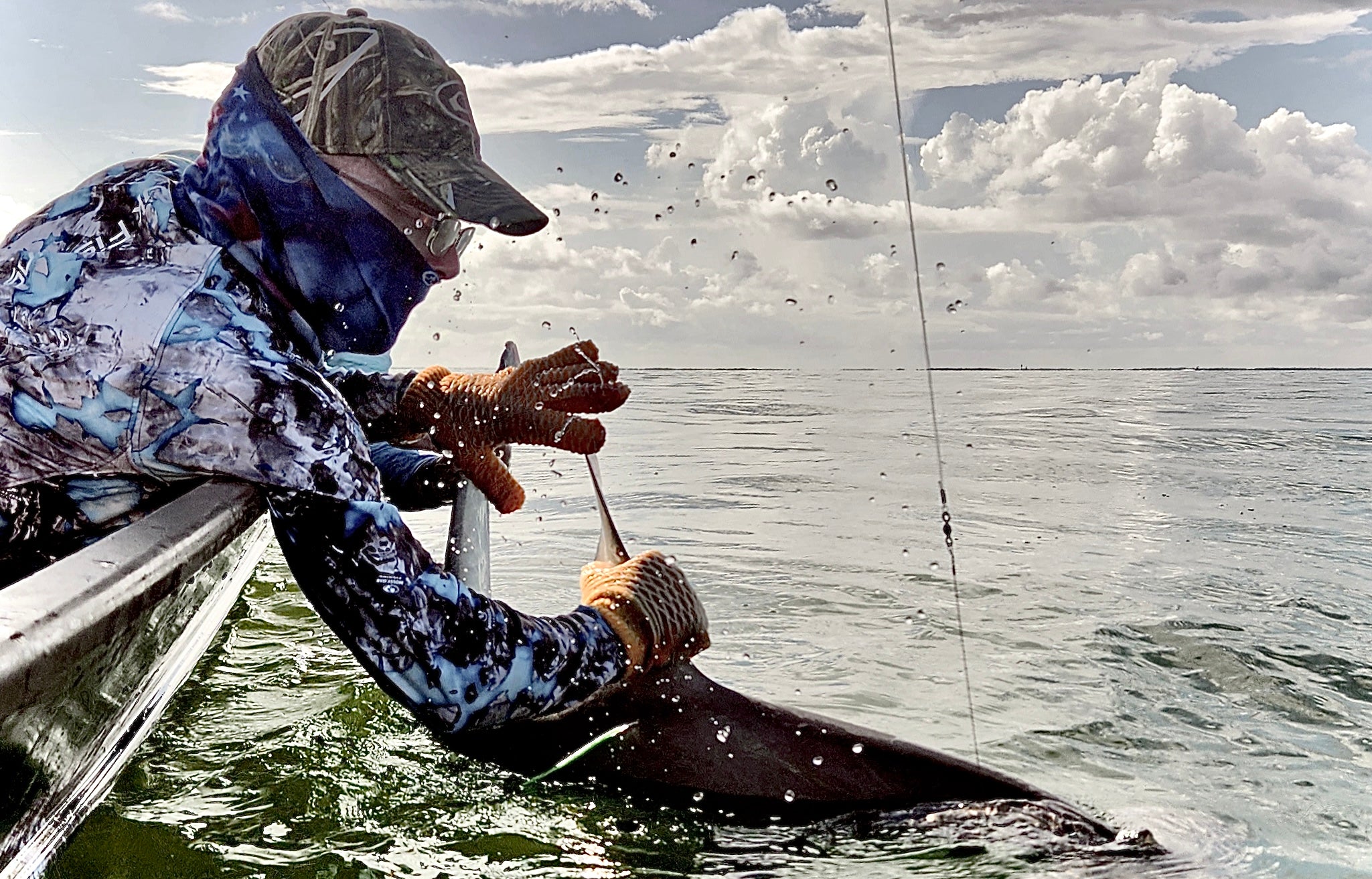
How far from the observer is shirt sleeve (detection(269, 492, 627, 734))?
1830 millimetres

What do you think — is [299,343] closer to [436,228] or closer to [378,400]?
[436,228]

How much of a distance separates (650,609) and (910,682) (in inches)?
54.3

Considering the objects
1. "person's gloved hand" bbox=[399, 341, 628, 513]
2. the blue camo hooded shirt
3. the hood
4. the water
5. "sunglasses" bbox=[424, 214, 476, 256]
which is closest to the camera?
the blue camo hooded shirt

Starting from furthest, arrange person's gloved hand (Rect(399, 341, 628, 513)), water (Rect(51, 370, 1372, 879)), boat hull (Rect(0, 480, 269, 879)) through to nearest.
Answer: person's gloved hand (Rect(399, 341, 628, 513)), water (Rect(51, 370, 1372, 879)), boat hull (Rect(0, 480, 269, 879))

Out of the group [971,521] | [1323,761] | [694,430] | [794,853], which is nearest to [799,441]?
[694,430]

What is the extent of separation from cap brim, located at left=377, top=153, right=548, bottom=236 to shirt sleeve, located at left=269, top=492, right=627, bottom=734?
611 mm

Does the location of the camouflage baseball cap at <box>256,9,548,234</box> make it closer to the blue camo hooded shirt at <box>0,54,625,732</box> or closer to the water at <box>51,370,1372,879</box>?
the blue camo hooded shirt at <box>0,54,625,732</box>

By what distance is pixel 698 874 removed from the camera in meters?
1.99

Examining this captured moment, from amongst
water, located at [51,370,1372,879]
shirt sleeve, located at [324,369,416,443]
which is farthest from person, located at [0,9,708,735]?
shirt sleeve, located at [324,369,416,443]

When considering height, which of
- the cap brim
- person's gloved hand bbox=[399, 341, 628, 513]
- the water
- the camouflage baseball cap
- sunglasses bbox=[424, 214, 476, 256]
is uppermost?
the camouflage baseball cap

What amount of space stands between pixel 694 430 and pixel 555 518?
15.3ft

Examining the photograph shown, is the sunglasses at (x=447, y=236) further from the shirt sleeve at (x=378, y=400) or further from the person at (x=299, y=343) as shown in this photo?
the shirt sleeve at (x=378, y=400)

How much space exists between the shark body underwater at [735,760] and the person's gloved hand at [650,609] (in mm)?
123

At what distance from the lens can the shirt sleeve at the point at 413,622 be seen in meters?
1.83
